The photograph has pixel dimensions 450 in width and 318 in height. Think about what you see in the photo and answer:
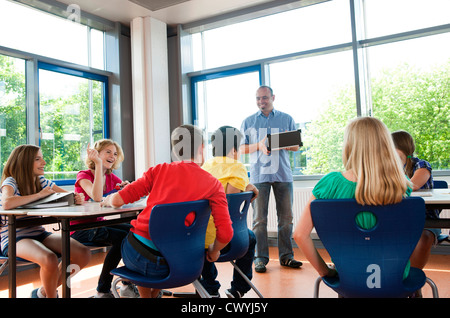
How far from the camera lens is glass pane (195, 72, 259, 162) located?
502 cm

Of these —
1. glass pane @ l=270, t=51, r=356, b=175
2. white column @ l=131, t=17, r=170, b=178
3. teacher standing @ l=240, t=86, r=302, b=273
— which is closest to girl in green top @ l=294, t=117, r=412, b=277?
teacher standing @ l=240, t=86, r=302, b=273

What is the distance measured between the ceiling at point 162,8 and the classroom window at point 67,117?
0.78 m

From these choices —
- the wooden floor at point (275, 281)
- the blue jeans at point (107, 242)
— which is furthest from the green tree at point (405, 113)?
the blue jeans at point (107, 242)

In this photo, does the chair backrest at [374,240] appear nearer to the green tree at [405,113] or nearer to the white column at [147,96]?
the green tree at [405,113]

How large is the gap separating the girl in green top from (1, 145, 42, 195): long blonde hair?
1.71 metres

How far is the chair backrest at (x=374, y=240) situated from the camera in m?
1.25

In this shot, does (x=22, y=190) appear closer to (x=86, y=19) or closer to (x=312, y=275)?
(x=312, y=275)

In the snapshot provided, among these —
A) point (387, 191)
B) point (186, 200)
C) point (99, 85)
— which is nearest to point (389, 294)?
point (387, 191)

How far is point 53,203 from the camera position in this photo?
2.23 m

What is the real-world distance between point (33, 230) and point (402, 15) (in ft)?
13.2

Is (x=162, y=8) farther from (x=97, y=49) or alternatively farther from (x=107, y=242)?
(x=107, y=242)

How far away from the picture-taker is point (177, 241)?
159 centimetres

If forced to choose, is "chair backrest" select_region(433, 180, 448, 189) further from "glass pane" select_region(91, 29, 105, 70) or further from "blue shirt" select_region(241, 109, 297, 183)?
"glass pane" select_region(91, 29, 105, 70)

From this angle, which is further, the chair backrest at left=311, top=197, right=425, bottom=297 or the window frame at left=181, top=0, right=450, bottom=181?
the window frame at left=181, top=0, right=450, bottom=181
